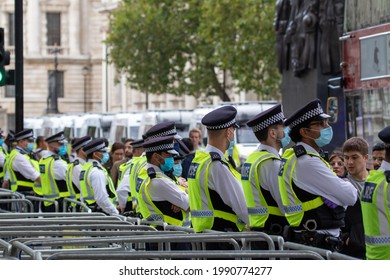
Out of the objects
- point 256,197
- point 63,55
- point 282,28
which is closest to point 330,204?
point 256,197

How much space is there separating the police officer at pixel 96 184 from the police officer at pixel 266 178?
5.50 metres

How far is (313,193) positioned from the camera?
10.1 metres

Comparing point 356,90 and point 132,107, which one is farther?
point 132,107

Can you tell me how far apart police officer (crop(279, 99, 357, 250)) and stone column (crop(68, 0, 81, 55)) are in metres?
110

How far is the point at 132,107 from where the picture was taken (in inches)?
3944

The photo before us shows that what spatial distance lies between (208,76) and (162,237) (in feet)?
186

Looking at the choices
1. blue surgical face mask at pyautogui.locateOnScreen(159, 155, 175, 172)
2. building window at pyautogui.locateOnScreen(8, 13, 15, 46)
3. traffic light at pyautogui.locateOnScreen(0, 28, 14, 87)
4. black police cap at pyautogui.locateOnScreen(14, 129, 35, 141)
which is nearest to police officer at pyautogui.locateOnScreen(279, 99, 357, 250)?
blue surgical face mask at pyautogui.locateOnScreen(159, 155, 175, 172)

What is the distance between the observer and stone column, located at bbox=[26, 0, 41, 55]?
388ft

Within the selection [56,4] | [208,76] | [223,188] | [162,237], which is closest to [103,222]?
[223,188]

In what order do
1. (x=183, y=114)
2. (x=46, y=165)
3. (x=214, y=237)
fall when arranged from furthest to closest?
(x=183, y=114), (x=46, y=165), (x=214, y=237)

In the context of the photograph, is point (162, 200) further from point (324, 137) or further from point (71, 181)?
point (71, 181)

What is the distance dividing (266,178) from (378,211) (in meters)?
1.91
